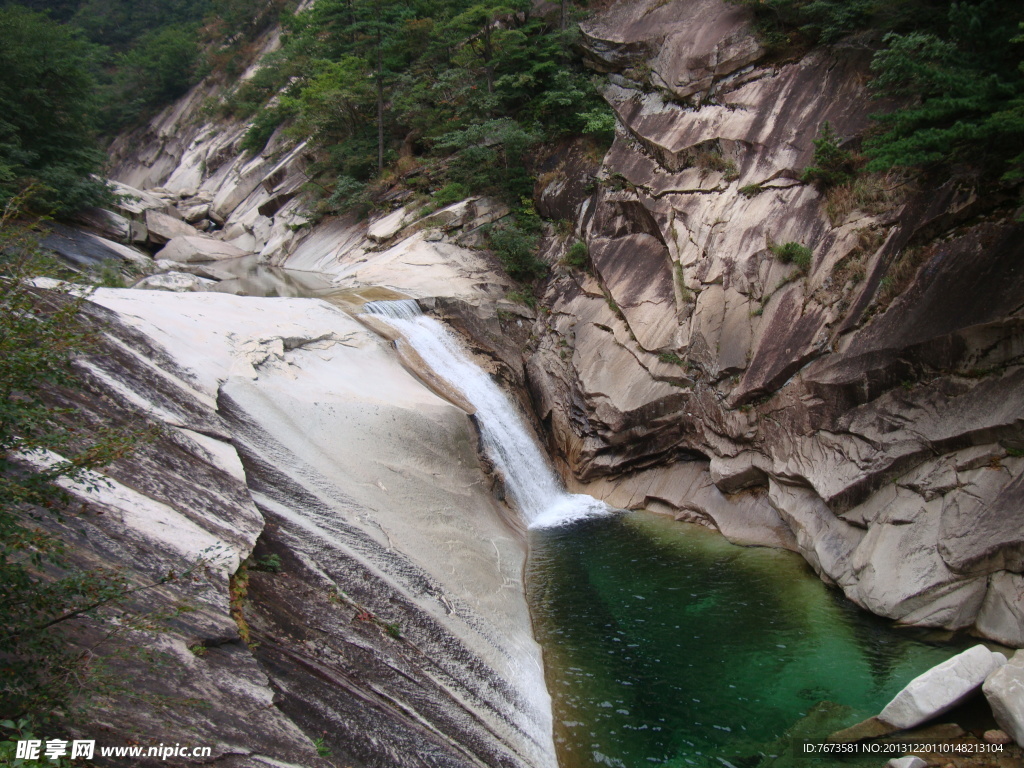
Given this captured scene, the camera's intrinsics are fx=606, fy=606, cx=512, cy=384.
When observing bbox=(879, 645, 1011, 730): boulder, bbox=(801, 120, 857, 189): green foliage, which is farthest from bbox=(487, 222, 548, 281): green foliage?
bbox=(879, 645, 1011, 730): boulder

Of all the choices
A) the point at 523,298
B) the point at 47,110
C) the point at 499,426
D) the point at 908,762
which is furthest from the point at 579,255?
the point at 47,110

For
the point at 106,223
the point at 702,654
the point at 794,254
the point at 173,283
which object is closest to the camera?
the point at 702,654

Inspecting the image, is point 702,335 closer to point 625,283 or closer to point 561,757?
point 625,283

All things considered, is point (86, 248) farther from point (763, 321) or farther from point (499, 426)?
point (763, 321)

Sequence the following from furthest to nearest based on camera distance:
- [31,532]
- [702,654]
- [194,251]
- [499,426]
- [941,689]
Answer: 1. [194,251]
2. [499,426]
3. [702,654]
4. [941,689]
5. [31,532]

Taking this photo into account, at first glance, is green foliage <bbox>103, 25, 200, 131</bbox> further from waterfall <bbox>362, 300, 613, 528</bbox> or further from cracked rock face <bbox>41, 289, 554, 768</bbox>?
cracked rock face <bbox>41, 289, 554, 768</bbox>

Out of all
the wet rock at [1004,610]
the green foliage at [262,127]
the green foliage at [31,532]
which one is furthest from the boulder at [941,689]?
the green foliage at [262,127]
